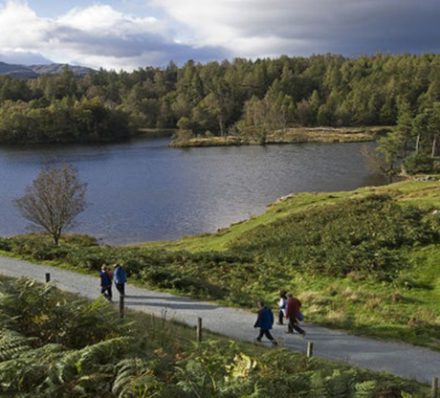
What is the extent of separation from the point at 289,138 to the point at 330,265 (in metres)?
110

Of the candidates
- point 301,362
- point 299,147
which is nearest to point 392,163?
point 299,147

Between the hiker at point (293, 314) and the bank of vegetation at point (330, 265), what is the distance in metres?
1.70

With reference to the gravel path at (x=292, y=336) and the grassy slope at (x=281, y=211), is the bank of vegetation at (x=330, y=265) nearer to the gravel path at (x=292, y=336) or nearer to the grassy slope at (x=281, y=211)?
the grassy slope at (x=281, y=211)

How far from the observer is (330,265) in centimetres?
2684

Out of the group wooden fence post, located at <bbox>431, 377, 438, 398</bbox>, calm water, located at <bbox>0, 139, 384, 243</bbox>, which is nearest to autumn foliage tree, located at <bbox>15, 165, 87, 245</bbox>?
calm water, located at <bbox>0, 139, 384, 243</bbox>

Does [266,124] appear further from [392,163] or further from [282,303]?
[282,303]

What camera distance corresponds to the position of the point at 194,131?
15738cm

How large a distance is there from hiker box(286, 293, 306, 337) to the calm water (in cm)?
3146

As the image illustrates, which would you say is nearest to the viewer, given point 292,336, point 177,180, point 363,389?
point 363,389

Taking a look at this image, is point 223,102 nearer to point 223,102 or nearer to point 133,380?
point 223,102

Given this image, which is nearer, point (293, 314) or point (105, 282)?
point (293, 314)

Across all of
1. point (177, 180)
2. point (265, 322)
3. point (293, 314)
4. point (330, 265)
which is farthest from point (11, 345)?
point (177, 180)

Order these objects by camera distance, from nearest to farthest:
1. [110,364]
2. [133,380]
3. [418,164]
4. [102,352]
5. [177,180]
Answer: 1. [133,380]
2. [110,364]
3. [102,352]
4. [177,180]
5. [418,164]

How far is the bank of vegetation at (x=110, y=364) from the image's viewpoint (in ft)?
23.9
